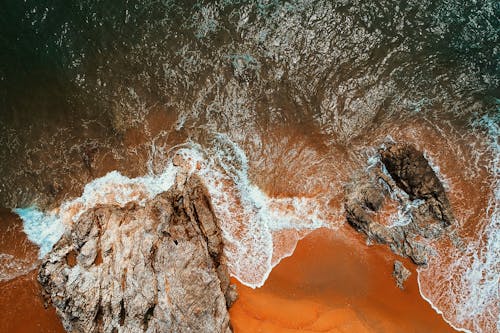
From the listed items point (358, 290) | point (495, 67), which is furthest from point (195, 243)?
point (495, 67)

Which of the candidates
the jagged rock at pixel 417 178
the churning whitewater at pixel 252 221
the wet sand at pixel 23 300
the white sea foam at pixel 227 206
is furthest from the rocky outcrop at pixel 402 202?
the wet sand at pixel 23 300

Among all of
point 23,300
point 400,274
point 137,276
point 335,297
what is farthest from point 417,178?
point 23,300

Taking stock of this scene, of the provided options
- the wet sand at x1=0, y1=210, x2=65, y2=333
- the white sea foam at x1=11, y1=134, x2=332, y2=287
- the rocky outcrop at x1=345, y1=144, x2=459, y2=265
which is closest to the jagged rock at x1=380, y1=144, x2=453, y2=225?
the rocky outcrop at x1=345, y1=144, x2=459, y2=265

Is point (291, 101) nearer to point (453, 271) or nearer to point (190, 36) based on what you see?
point (190, 36)

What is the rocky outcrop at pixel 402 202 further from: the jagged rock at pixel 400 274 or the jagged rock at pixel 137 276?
the jagged rock at pixel 137 276

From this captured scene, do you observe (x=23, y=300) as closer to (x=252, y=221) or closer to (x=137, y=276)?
(x=137, y=276)
